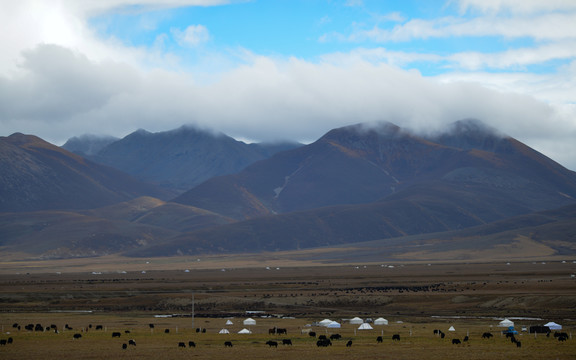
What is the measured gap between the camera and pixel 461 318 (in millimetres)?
92312

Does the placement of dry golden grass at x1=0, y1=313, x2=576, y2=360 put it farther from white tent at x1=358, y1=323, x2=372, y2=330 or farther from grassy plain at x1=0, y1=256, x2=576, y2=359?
white tent at x1=358, y1=323, x2=372, y2=330

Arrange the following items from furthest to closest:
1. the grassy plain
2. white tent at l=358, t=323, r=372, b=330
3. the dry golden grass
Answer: white tent at l=358, t=323, r=372, b=330, the grassy plain, the dry golden grass

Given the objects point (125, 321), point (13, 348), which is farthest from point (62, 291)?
point (13, 348)

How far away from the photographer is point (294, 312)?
10556cm

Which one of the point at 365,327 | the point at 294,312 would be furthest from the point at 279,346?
the point at 294,312

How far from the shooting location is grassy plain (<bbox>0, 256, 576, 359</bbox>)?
61.8 m

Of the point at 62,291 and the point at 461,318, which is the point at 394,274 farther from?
the point at 461,318

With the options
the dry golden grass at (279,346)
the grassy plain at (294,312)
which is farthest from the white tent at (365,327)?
the grassy plain at (294,312)

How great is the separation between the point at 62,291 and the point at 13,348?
82689 millimetres

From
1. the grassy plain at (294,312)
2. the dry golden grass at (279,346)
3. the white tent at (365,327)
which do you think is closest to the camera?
the dry golden grass at (279,346)

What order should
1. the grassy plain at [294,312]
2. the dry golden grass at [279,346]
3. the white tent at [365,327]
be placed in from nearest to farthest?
the dry golden grass at [279,346] < the grassy plain at [294,312] < the white tent at [365,327]

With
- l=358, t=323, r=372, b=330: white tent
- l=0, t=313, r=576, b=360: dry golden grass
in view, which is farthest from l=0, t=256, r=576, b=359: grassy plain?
l=358, t=323, r=372, b=330: white tent

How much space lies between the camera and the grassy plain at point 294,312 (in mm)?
61812

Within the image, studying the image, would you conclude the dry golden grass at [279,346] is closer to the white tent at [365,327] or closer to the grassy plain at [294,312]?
the grassy plain at [294,312]
